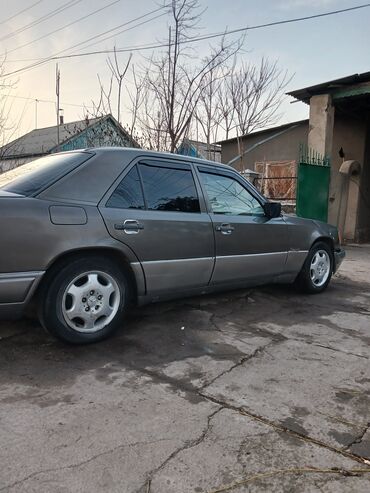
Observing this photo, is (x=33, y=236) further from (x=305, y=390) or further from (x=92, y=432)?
(x=305, y=390)

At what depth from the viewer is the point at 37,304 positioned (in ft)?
11.4

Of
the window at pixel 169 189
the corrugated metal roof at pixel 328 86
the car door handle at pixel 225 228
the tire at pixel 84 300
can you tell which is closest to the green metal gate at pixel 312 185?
the corrugated metal roof at pixel 328 86

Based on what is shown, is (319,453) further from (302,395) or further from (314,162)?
(314,162)

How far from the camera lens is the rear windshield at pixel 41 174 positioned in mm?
3558

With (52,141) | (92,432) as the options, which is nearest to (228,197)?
(92,432)

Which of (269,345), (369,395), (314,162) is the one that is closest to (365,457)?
(369,395)

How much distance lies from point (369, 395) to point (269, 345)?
1035 millimetres

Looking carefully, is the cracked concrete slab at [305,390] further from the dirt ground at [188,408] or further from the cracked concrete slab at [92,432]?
the cracked concrete slab at [92,432]

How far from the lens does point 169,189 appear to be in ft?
14.0

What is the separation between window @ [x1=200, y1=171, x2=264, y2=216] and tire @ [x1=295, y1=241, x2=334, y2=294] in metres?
1.13

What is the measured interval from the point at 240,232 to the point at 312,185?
251 inches

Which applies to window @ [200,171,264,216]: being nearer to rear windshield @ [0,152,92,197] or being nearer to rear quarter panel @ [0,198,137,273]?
rear windshield @ [0,152,92,197]

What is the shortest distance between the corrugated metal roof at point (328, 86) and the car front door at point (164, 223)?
23.2ft

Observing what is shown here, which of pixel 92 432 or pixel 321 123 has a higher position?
pixel 321 123
